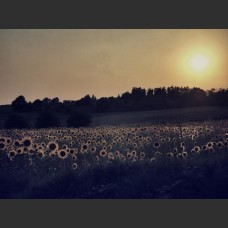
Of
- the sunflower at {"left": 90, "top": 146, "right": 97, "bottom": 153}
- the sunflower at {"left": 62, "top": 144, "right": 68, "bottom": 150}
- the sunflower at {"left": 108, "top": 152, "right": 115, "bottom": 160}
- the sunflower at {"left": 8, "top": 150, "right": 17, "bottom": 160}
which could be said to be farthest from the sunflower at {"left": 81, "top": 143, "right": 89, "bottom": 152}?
the sunflower at {"left": 8, "top": 150, "right": 17, "bottom": 160}

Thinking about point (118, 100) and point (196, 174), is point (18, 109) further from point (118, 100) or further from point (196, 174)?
point (196, 174)

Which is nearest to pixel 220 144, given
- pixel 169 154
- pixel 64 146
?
pixel 169 154

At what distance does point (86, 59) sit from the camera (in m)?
9.66

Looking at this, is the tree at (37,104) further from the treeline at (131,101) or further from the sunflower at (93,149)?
the sunflower at (93,149)

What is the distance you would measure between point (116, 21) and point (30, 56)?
5.29ft

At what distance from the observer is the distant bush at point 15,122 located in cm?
969

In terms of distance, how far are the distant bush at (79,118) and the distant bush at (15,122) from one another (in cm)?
75

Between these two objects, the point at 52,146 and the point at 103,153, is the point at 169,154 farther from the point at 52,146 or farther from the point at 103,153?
the point at 52,146

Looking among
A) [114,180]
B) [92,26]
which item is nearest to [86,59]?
[92,26]

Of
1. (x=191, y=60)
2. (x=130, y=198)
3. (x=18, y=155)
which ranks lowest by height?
(x=130, y=198)

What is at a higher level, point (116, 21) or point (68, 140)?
point (116, 21)

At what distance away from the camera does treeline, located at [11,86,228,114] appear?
9.70 metres

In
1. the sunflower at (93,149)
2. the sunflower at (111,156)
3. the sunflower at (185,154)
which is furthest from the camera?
the sunflower at (93,149)

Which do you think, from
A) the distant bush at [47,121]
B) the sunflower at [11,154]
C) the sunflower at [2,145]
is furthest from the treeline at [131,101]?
the sunflower at [11,154]
